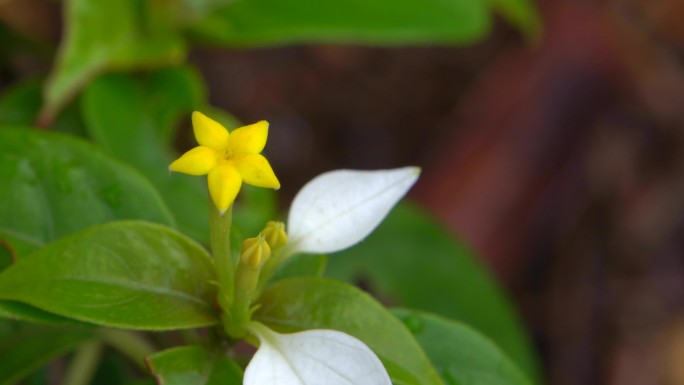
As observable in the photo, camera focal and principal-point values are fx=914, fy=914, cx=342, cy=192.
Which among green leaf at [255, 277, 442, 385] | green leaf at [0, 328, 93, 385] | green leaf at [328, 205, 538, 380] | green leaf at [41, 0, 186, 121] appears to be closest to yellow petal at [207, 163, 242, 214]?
green leaf at [255, 277, 442, 385]

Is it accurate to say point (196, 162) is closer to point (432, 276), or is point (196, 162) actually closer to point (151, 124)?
point (151, 124)

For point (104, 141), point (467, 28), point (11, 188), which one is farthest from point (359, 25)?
point (11, 188)

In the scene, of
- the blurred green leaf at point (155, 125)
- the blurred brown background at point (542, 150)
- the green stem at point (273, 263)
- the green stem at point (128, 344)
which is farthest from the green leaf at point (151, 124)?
the blurred brown background at point (542, 150)

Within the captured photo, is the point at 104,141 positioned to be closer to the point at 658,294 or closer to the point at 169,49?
the point at 169,49

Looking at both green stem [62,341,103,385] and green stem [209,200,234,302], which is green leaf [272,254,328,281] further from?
green stem [62,341,103,385]

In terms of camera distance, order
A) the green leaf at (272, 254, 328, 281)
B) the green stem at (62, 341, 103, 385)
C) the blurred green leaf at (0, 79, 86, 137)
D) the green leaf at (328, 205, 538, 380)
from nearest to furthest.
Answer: the green leaf at (272, 254, 328, 281), the green stem at (62, 341, 103, 385), the blurred green leaf at (0, 79, 86, 137), the green leaf at (328, 205, 538, 380)
